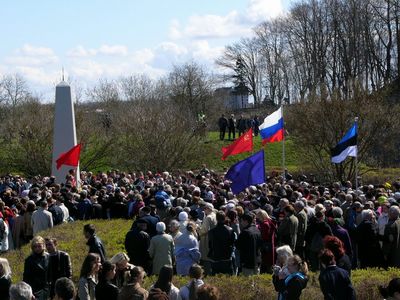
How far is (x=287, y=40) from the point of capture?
3044 inches

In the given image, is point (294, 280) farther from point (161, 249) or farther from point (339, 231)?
point (339, 231)

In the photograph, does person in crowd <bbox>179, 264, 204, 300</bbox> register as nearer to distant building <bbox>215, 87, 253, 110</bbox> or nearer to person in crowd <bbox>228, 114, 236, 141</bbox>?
person in crowd <bbox>228, 114, 236, 141</bbox>

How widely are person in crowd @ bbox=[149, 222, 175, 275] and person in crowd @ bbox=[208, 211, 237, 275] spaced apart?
78 cm

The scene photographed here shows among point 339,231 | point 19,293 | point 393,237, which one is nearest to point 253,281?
point 339,231

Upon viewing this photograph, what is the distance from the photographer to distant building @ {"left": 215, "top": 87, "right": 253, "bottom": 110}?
280 ft

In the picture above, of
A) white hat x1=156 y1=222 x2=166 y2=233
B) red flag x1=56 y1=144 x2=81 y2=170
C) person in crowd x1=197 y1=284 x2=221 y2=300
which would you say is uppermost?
red flag x1=56 y1=144 x2=81 y2=170

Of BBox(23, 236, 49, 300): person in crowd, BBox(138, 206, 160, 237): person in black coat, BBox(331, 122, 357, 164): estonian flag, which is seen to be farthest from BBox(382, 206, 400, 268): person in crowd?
BBox(331, 122, 357, 164): estonian flag

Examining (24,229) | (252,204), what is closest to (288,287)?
(252,204)

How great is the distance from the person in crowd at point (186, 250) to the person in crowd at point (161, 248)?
23cm

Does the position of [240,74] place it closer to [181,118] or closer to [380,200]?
[181,118]

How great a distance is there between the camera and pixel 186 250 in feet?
Result: 43.7

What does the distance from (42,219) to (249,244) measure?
5.60 meters

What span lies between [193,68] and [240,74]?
11920mm

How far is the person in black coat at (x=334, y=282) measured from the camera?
30.4ft
